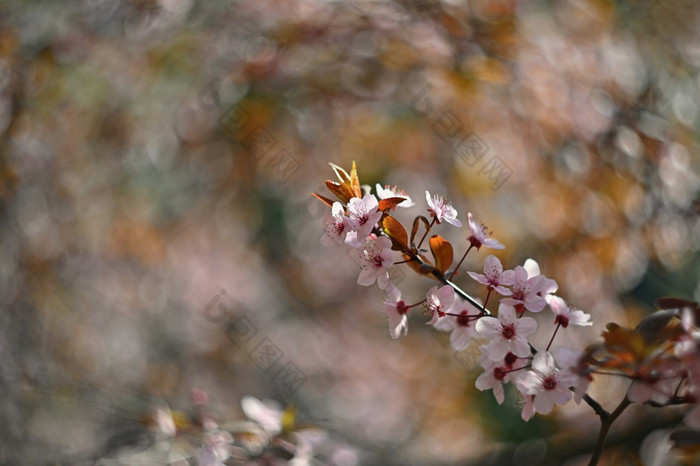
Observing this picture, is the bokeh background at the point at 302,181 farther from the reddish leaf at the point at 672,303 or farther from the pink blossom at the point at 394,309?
the reddish leaf at the point at 672,303

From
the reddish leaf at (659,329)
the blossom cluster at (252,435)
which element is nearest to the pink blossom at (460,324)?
the reddish leaf at (659,329)

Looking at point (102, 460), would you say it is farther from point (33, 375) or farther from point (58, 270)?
point (58, 270)

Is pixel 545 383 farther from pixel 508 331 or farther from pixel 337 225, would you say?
pixel 337 225

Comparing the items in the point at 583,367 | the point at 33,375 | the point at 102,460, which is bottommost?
the point at 33,375

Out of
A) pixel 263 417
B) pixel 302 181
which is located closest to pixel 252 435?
pixel 263 417

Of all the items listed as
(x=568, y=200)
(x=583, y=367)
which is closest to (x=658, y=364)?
(x=583, y=367)

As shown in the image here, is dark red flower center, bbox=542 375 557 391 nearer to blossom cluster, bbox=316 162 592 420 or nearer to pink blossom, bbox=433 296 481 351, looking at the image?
blossom cluster, bbox=316 162 592 420
